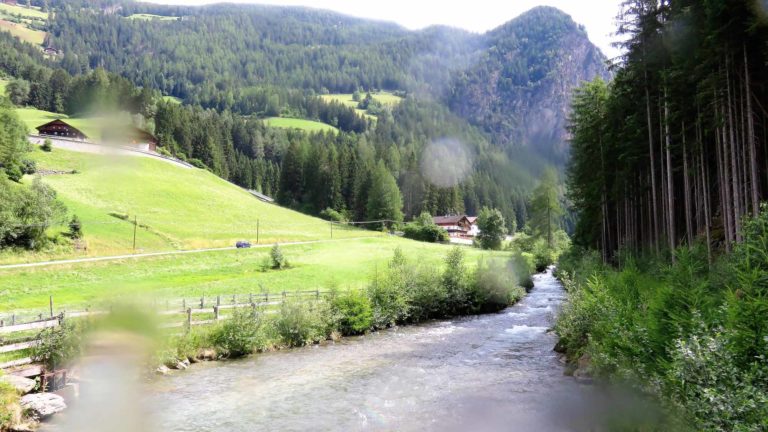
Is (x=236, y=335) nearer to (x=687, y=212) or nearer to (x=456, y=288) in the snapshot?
(x=456, y=288)

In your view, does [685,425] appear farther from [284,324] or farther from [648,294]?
[284,324]

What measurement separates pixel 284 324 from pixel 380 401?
1204 centimetres

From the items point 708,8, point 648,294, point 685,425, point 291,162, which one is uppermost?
point 291,162

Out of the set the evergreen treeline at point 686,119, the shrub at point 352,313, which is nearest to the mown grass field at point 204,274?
the shrub at point 352,313

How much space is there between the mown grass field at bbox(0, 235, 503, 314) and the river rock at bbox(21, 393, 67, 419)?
810 centimetres

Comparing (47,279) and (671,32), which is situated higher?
(671,32)

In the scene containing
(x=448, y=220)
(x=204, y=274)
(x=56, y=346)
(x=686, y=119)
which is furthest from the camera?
(x=448, y=220)

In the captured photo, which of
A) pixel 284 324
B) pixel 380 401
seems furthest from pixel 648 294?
pixel 284 324

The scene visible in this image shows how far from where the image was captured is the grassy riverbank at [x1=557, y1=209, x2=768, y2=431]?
8.04 metres

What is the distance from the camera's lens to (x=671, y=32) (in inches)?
1062

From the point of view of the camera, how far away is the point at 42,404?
1530cm

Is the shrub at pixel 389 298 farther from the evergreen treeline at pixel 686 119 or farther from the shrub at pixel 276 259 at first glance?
the shrub at pixel 276 259

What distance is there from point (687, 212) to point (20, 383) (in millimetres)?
34370

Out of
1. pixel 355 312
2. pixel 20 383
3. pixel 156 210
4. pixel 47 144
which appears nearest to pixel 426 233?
pixel 156 210
